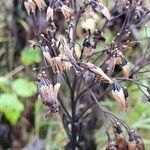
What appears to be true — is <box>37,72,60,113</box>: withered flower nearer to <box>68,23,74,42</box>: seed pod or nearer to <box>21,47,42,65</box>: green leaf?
<box>68,23,74,42</box>: seed pod

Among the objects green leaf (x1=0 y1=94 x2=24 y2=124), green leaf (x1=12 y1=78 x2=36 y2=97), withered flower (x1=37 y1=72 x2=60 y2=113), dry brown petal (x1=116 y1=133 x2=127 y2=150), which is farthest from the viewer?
green leaf (x1=12 y1=78 x2=36 y2=97)

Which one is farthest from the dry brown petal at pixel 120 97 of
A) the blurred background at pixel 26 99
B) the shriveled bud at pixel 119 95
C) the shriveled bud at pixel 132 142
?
the blurred background at pixel 26 99

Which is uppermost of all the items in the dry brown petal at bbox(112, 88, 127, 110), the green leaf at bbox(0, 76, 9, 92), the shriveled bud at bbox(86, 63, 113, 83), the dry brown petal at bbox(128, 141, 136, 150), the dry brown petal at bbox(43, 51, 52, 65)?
the dry brown petal at bbox(43, 51, 52, 65)

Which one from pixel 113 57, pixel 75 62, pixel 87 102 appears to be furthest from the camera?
pixel 87 102

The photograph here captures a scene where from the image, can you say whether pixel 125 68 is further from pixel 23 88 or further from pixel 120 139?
pixel 23 88

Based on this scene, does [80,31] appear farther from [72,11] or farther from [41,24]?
[72,11]

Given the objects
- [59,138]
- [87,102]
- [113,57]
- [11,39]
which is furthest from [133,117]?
[113,57]

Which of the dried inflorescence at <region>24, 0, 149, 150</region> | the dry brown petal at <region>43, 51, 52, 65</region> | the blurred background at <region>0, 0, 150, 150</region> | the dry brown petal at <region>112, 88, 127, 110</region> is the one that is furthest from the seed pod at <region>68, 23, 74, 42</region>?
the blurred background at <region>0, 0, 150, 150</region>

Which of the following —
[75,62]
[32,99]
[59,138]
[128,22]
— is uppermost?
[128,22]
